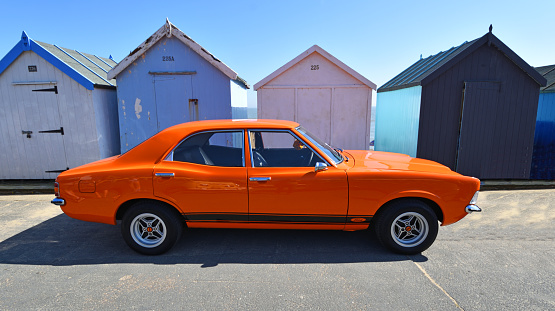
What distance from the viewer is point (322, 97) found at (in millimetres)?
7078

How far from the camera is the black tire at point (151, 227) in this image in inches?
143

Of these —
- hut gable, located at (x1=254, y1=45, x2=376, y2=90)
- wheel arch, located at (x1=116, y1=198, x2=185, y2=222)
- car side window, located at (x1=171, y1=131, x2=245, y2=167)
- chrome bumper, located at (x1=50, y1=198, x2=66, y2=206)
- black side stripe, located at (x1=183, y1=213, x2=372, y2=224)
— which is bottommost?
black side stripe, located at (x1=183, y1=213, x2=372, y2=224)

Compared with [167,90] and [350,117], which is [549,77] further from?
[167,90]

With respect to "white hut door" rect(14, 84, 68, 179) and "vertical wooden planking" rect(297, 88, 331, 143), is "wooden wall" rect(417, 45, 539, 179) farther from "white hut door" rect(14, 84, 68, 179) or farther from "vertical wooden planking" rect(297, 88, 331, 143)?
"white hut door" rect(14, 84, 68, 179)

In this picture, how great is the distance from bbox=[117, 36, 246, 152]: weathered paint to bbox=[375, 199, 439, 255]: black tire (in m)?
4.62

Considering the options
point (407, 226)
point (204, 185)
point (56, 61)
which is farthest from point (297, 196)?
point (56, 61)

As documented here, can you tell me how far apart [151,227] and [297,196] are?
6.09 ft

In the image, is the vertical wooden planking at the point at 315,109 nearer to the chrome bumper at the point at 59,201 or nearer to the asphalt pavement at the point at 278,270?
the asphalt pavement at the point at 278,270

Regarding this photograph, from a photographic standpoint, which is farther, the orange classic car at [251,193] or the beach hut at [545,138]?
the beach hut at [545,138]

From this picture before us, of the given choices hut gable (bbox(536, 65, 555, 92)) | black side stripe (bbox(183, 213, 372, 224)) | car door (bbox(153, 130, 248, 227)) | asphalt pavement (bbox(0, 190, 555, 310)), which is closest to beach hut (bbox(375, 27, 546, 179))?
hut gable (bbox(536, 65, 555, 92))

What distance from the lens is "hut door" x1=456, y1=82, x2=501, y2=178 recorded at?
264 inches

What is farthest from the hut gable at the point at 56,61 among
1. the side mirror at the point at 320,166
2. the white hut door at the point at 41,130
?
the side mirror at the point at 320,166

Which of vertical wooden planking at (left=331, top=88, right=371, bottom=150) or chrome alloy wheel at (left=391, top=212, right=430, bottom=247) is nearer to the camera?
chrome alloy wheel at (left=391, top=212, right=430, bottom=247)

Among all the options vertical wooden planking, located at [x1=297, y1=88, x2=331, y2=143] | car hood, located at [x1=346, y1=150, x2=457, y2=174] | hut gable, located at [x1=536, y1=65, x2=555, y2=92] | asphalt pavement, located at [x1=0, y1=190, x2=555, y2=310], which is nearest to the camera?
asphalt pavement, located at [x1=0, y1=190, x2=555, y2=310]
